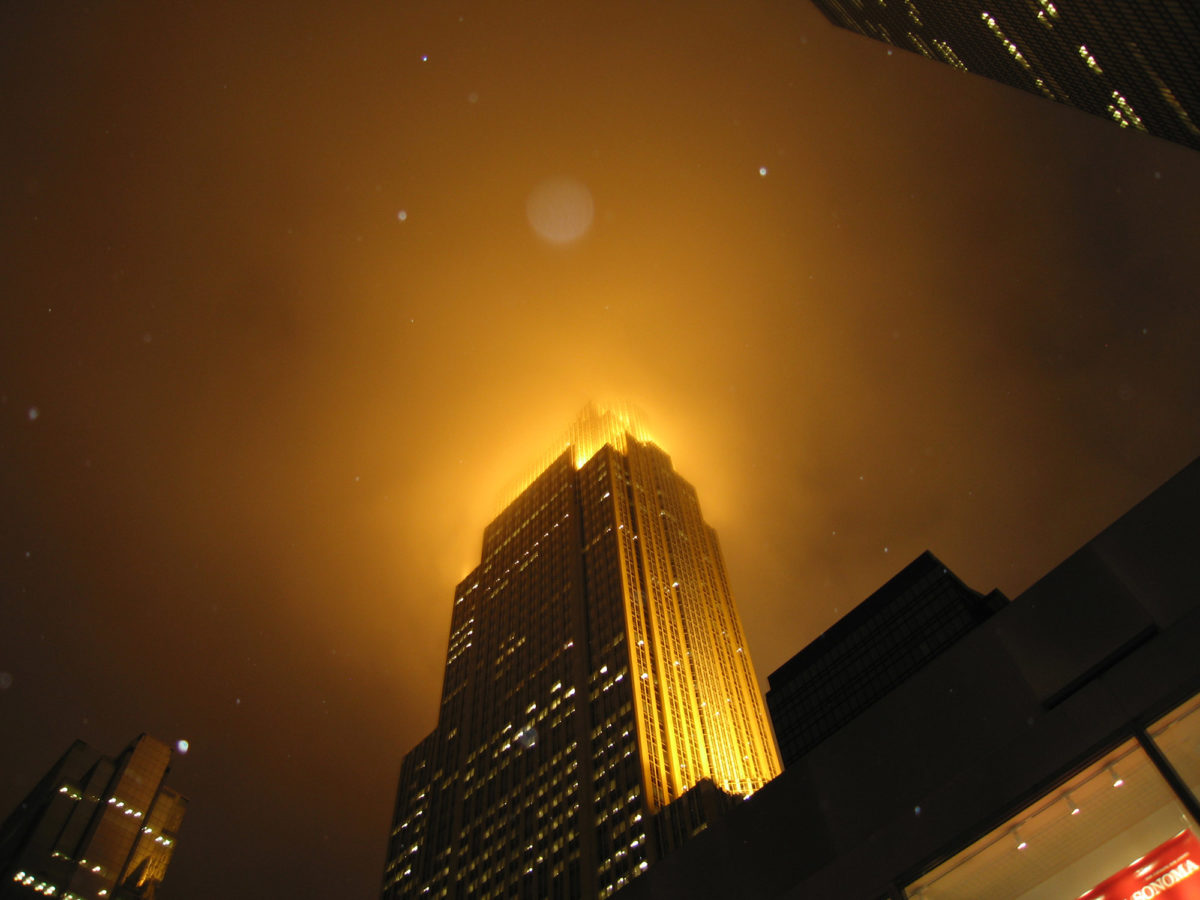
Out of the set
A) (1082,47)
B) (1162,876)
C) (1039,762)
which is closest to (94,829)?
(1039,762)

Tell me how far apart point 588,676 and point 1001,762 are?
247ft

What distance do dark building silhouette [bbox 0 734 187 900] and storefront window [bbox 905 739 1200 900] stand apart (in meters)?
98.7

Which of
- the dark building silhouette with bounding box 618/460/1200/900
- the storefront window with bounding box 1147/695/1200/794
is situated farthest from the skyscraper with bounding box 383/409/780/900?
the storefront window with bounding box 1147/695/1200/794

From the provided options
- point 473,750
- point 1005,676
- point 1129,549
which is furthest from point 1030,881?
point 473,750

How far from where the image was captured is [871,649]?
315ft

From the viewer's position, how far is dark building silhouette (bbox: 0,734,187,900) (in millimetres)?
78438

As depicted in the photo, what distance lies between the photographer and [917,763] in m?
9.95

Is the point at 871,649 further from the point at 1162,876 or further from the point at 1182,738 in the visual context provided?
the point at 1162,876

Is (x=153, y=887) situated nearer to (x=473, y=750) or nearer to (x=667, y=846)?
(x=473, y=750)

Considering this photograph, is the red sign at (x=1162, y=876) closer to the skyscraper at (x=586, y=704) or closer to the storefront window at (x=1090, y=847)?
the storefront window at (x=1090, y=847)

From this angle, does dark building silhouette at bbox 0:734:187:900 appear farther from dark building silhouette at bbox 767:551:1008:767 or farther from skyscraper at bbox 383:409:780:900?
dark building silhouette at bbox 767:551:1008:767

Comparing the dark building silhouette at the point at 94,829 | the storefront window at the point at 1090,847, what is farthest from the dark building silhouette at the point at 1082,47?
the dark building silhouette at the point at 94,829

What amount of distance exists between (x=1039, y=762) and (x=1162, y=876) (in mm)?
1507

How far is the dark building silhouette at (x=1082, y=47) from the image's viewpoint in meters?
49.8
